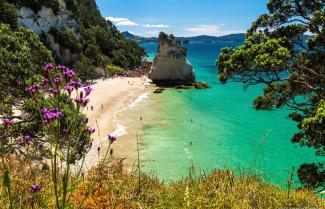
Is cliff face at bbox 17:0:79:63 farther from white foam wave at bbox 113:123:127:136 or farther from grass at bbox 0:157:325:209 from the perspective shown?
grass at bbox 0:157:325:209

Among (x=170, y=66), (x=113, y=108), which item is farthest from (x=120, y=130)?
(x=170, y=66)

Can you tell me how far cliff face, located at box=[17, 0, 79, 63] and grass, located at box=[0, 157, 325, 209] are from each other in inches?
2798

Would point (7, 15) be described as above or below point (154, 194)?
above

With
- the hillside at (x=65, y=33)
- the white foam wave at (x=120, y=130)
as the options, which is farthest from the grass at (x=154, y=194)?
the hillside at (x=65, y=33)

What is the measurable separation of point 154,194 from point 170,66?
92207 mm

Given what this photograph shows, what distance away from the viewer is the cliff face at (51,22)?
74531 mm

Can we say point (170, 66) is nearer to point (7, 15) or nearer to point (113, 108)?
point (113, 108)

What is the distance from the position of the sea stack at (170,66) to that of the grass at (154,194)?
293 ft

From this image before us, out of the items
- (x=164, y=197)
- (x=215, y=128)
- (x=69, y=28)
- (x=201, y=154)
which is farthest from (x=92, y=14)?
(x=164, y=197)

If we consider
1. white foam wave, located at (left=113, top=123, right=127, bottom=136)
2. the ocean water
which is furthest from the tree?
white foam wave, located at (left=113, top=123, right=127, bottom=136)

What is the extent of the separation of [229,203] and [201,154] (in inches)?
1343

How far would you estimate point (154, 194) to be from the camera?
694 cm

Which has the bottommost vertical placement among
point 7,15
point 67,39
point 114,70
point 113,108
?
point 113,108

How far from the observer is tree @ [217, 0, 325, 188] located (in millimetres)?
15258
